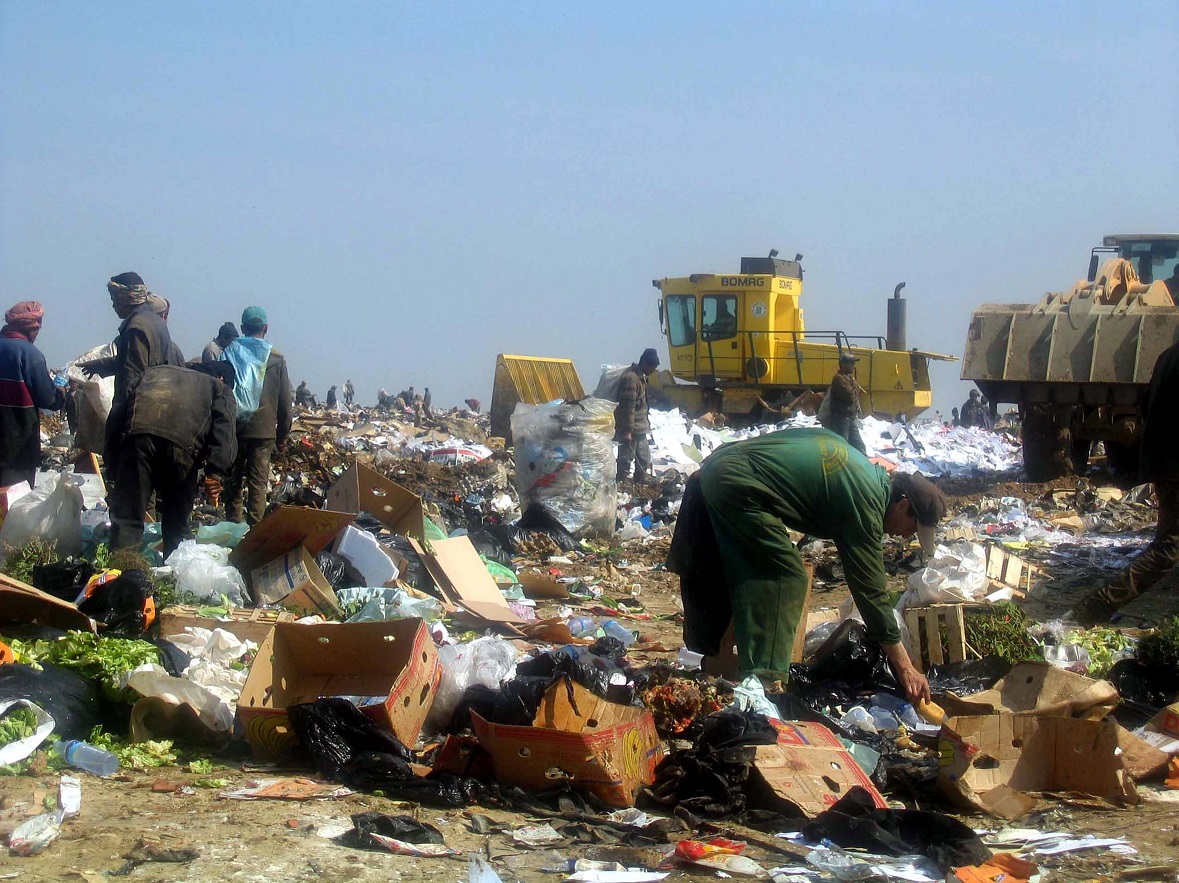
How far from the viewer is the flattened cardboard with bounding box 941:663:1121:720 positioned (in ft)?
13.6

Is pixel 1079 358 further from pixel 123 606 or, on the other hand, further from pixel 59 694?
pixel 59 694

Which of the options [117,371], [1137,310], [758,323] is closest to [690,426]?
[758,323]

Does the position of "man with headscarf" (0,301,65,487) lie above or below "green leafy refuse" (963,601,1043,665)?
above

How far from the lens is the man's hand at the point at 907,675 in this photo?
4.21m

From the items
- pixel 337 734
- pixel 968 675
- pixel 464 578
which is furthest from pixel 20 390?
pixel 968 675

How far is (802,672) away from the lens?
202 inches

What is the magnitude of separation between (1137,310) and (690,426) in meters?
7.05

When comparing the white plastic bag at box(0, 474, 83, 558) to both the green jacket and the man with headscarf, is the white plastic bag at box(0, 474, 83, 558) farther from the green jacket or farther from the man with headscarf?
the green jacket

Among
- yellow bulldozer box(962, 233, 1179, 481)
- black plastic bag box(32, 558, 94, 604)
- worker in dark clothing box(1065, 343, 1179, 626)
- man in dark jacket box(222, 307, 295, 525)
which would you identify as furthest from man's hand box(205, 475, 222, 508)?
yellow bulldozer box(962, 233, 1179, 481)

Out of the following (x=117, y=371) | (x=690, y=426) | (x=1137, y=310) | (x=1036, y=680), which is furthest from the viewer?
(x=690, y=426)

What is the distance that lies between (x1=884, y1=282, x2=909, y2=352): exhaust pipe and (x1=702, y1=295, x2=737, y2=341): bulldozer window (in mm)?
2743

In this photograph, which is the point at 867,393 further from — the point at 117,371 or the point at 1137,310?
the point at 117,371

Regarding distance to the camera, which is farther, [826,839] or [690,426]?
[690,426]

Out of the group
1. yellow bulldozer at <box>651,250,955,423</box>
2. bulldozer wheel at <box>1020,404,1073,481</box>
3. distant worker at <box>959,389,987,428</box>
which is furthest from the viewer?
distant worker at <box>959,389,987,428</box>
